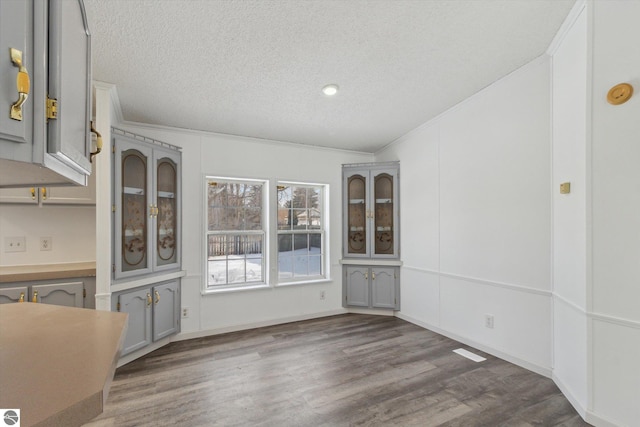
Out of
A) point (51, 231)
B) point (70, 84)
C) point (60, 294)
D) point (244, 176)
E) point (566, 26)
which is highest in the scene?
point (566, 26)

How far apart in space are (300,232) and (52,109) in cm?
355

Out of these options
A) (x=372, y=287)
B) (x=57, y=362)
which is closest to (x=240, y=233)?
(x=372, y=287)

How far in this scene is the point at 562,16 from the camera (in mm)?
1910

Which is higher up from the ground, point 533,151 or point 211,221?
point 533,151

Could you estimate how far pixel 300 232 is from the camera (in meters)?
4.20

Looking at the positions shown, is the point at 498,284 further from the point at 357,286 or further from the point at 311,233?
the point at 311,233

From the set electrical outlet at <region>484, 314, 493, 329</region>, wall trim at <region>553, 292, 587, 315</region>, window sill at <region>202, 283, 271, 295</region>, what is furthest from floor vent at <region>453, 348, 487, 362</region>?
window sill at <region>202, 283, 271, 295</region>

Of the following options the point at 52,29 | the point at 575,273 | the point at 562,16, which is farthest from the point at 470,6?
the point at 52,29

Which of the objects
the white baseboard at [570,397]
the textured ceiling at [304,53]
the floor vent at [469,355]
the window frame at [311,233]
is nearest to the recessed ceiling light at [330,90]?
the textured ceiling at [304,53]

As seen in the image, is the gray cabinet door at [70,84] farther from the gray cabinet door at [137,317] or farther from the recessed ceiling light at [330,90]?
the gray cabinet door at [137,317]

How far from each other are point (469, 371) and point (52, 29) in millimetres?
3291

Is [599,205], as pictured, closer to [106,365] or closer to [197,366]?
[106,365]

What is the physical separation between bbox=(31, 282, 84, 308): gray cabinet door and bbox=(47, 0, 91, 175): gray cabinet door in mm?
2189

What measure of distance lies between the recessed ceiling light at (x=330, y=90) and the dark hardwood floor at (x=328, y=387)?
8.53 ft
